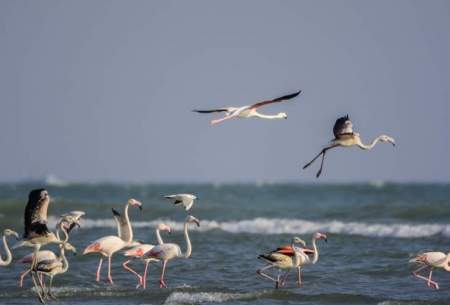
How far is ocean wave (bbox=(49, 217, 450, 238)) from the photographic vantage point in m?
25.4

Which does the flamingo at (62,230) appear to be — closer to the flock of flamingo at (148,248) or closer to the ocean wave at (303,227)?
the flock of flamingo at (148,248)

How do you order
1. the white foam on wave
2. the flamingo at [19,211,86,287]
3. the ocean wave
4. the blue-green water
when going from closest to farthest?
the white foam on wave < the blue-green water < the flamingo at [19,211,86,287] < the ocean wave

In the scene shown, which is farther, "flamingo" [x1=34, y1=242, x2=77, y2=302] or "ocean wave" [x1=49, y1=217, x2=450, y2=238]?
"ocean wave" [x1=49, y1=217, x2=450, y2=238]

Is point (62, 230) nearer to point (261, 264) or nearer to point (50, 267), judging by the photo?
point (50, 267)

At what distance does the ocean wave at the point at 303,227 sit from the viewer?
1000 inches

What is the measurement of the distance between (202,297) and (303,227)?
45.5ft

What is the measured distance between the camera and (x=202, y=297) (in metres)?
14.8

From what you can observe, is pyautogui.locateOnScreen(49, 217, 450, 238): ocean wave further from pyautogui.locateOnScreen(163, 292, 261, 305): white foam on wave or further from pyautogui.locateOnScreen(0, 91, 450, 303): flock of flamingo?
pyautogui.locateOnScreen(163, 292, 261, 305): white foam on wave

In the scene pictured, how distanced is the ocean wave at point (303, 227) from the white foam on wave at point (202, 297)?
10.7 metres

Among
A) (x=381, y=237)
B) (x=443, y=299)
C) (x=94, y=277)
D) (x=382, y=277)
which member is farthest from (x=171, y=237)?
(x=443, y=299)

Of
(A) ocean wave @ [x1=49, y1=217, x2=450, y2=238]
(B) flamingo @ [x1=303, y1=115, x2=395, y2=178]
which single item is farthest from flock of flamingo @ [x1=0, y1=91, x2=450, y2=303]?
(A) ocean wave @ [x1=49, y1=217, x2=450, y2=238]

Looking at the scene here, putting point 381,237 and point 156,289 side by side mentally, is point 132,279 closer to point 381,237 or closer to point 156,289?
point 156,289

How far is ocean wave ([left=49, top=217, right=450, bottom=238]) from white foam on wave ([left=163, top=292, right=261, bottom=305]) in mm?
10700

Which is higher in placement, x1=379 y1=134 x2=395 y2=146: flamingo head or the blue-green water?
x1=379 y1=134 x2=395 y2=146: flamingo head
